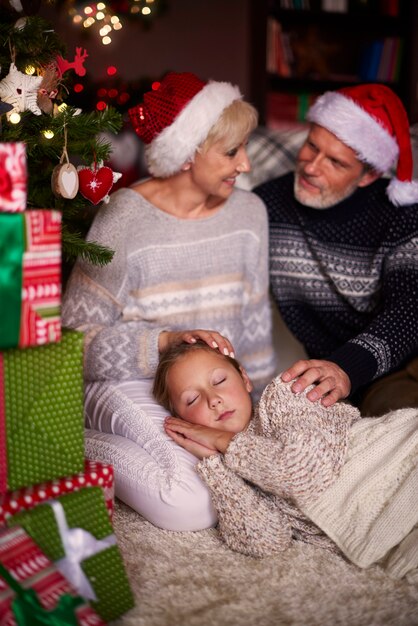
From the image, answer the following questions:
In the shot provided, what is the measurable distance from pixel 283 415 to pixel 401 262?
2.49ft

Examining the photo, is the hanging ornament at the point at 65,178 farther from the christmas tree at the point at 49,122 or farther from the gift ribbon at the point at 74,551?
the gift ribbon at the point at 74,551

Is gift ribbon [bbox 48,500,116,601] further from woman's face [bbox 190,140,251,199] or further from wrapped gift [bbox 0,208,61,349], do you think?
woman's face [bbox 190,140,251,199]

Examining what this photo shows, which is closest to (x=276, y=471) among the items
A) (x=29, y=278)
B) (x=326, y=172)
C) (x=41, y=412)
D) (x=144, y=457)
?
(x=144, y=457)

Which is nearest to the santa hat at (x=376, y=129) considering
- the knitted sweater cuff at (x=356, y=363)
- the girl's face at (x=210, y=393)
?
the knitted sweater cuff at (x=356, y=363)

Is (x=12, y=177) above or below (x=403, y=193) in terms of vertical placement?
above

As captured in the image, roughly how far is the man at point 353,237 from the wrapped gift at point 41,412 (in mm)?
957

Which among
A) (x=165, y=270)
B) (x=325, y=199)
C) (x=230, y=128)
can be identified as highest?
(x=230, y=128)

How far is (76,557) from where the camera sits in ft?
4.99

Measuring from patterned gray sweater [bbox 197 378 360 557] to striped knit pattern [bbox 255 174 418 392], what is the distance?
0.42m

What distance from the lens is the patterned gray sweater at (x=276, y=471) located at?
177cm

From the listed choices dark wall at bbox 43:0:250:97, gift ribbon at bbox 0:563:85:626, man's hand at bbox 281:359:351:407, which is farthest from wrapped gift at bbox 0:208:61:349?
dark wall at bbox 43:0:250:97

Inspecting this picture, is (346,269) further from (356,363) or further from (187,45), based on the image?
(187,45)

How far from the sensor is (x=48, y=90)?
1.94 meters

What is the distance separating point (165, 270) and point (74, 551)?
1024mm
